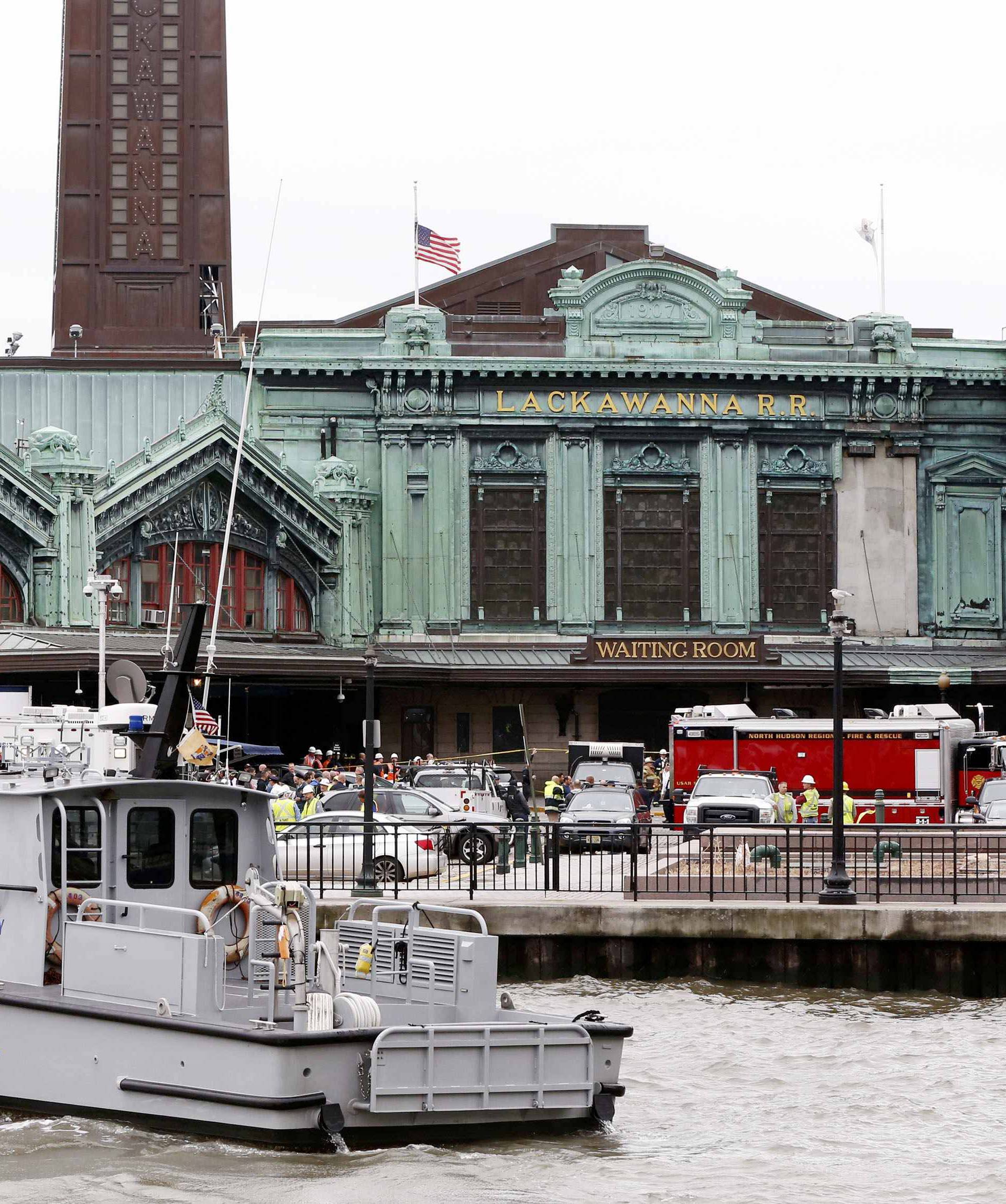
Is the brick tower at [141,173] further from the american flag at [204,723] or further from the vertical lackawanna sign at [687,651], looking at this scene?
the american flag at [204,723]

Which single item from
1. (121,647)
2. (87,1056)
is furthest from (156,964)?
(121,647)

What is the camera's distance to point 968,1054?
24.7 meters

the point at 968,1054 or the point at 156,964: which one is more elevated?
the point at 156,964

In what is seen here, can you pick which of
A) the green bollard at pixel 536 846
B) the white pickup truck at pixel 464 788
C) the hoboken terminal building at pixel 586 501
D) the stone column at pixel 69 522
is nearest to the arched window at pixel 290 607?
the hoboken terminal building at pixel 586 501

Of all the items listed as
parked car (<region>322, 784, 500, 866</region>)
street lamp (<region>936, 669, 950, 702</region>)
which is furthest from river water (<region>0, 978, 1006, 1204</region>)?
street lamp (<region>936, 669, 950, 702</region>)

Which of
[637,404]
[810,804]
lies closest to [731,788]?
[810,804]

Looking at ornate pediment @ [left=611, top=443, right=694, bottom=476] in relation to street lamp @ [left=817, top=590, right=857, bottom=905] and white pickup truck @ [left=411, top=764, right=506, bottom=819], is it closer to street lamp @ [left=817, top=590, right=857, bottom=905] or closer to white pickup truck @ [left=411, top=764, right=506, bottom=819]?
white pickup truck @ [left=411, top=764, right=506, bottom=819]

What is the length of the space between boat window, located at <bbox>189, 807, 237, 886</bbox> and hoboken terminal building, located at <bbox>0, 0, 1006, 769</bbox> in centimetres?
4144

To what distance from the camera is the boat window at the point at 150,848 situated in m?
21.0

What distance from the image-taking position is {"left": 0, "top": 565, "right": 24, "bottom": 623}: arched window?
5841 centimetres

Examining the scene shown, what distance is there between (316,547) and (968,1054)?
42.8m

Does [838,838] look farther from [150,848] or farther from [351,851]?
[150,848]

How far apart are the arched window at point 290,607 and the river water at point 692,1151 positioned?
40.9 meters

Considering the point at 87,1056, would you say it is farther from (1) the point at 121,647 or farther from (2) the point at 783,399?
(2) the point at 783,399
